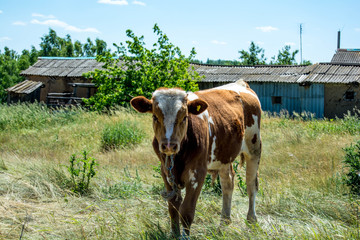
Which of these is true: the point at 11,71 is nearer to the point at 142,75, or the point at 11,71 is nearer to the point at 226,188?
the point at 142,75

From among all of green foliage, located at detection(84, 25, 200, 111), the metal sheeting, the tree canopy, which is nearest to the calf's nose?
green foliage, located at detection(84, 25, 200, 111)

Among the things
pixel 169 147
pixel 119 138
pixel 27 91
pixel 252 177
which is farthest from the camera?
pixel 27 91

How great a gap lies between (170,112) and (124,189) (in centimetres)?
291

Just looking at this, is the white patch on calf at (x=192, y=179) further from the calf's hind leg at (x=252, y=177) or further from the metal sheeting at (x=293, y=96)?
the metal sheeting at (x=293, y=96)

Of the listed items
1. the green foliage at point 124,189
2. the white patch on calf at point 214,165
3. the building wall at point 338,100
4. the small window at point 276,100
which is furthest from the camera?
the small window at point 276,100

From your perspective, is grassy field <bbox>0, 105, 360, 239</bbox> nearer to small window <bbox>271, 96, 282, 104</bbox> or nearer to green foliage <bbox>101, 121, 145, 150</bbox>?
green foliage <bbox>101, 121, 145, 150</bbox>

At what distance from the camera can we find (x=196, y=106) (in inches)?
162

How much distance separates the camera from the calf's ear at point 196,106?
13.4 feet

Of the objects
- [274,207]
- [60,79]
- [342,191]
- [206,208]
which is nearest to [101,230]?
[206,208]

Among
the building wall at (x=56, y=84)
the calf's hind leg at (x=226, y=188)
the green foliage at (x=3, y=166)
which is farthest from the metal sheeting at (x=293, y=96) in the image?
the green foliage at (x=3, y=166)

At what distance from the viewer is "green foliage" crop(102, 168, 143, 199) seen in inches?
237

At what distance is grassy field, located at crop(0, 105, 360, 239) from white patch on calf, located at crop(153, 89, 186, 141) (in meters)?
1.19

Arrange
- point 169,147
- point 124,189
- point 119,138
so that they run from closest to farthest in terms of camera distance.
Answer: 1. point 169,147
2. point 124,189
3. point 119,138

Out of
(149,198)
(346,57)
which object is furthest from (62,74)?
(149,198)
